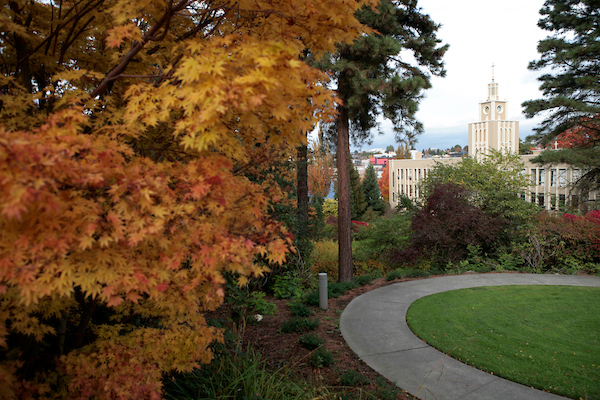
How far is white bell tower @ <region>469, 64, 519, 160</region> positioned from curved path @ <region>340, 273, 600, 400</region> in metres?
71.2

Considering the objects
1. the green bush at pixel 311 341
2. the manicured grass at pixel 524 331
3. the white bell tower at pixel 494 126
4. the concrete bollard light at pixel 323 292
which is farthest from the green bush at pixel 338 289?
the white bell tower at pixel 494 126

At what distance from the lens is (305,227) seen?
9.25 m

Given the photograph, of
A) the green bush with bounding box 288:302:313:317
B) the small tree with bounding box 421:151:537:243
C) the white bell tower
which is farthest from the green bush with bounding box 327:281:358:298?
the white bell tower

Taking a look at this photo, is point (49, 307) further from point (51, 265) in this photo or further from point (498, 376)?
point (498, 376)

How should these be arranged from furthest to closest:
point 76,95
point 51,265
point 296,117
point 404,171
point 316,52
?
point 404,171 → point 316,52 → point 76,95 → point 296,117 → point 51,265

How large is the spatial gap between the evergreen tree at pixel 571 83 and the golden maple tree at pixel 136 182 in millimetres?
15435

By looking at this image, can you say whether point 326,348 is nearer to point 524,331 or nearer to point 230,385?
point 230,385

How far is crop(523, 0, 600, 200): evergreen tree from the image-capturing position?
14.2m

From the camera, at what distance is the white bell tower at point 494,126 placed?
7150 centimetres

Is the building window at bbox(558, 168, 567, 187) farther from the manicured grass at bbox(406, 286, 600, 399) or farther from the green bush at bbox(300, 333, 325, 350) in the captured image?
the green bush at bbox(300, 333, 325, 350)

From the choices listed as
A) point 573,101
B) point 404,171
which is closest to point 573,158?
point 573,101

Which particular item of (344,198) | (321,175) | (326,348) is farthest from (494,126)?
(326,348)

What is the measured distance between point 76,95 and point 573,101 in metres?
17.3

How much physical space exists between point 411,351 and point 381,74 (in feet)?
20.5
